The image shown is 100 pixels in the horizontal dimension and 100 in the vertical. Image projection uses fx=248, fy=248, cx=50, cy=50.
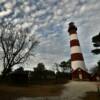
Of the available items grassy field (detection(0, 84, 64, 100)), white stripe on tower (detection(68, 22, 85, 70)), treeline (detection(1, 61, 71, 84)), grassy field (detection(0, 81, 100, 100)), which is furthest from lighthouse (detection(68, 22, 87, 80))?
grassy field (detection(0, 84, 64, 100))

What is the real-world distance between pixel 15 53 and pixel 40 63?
23.1 metres

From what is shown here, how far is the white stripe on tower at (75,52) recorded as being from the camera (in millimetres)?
47156

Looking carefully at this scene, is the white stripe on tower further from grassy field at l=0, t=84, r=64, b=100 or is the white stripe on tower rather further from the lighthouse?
grassy field at l=0, t=84, r=64, b=100

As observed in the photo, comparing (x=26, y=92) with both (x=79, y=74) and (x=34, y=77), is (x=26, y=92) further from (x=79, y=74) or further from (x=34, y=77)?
(x=34, y=77)

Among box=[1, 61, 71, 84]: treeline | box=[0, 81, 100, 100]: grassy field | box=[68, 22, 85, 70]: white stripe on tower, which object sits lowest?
box=[0, 81, 100, 100]: grassy field

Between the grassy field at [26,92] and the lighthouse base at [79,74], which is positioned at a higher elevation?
the lighthouse base at [79,74]

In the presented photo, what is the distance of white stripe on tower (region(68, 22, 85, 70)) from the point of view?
47156 millimetres

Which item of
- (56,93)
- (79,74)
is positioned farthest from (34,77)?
(56,93)

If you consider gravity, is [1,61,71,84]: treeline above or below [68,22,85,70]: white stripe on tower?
below

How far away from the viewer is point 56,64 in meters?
72.9

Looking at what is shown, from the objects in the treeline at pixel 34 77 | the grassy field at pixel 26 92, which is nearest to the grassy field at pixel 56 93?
the grassy field at pixel 26 92

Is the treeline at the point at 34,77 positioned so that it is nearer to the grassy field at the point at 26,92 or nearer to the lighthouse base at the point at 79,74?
the lighthouse base at the point at 79,74

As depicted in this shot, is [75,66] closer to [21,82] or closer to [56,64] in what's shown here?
[21,82]

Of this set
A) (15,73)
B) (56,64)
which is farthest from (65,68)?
(15,73)
